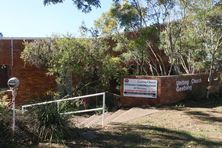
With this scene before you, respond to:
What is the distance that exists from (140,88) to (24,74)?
11302mm

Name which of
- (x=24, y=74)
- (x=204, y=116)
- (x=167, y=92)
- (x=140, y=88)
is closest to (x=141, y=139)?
(x=204, y=116)

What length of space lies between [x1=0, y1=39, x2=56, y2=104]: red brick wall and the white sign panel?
928 centimetres

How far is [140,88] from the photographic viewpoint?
68.6 ft

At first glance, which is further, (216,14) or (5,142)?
(216,14)

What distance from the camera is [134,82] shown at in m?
21.1

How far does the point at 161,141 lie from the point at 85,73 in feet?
41.6

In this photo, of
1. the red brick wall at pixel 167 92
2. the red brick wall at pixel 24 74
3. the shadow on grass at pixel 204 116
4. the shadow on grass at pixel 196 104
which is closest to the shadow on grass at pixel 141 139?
the shadow on grass at pixel 204 116

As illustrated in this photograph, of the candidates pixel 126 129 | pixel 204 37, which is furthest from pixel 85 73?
pixel 126 129

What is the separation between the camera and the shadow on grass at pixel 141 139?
1134 centimetres

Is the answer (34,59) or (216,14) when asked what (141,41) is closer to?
(216,14)

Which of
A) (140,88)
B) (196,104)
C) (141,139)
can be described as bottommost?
(141,139)

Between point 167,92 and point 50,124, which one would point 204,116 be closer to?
point 167,92

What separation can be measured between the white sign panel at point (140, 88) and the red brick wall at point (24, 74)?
30.4ft

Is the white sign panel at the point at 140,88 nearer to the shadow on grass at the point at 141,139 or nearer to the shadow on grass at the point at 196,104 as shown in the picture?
the shadow on grass at the point at 196,104
